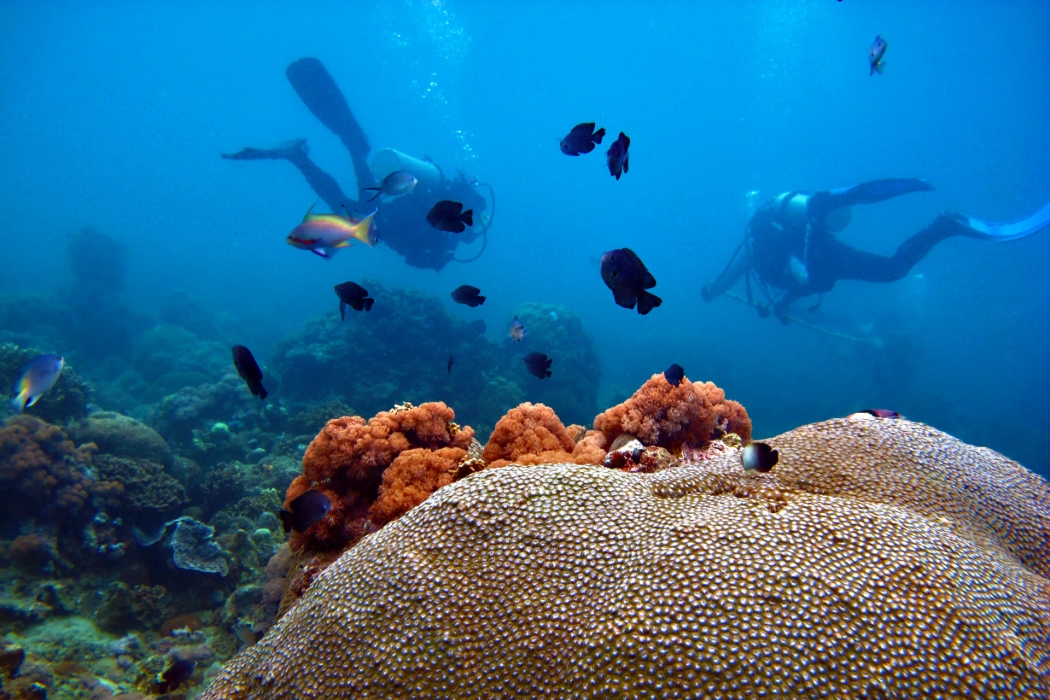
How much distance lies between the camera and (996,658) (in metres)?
1.54

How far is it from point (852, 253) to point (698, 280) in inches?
3495

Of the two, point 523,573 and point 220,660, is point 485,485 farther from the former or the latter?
point 220,660

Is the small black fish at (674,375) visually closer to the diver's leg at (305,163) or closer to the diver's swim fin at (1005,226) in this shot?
the diver's leg at (305,163)

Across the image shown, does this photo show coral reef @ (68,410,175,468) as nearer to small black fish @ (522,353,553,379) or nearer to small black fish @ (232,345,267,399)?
small black fish @ (232,345,267,399)

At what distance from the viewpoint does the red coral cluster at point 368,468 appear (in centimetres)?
321

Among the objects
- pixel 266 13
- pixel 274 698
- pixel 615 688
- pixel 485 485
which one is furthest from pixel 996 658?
pixel 266 13

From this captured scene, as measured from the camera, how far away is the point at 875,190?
16.1 m

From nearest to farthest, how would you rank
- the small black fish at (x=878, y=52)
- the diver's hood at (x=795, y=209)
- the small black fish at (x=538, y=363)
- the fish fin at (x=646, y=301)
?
the fish fin at (x=646, y=301) → the small black fish at (x=538, y=363) → the small black fish at (x=878, y=52) → the diver's hood at (x=795, y=209)

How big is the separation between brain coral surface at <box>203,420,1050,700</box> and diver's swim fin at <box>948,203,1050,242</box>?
2131cm

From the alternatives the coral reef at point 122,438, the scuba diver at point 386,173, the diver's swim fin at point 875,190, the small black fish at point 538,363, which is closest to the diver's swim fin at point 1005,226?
the diver's swim fin at point 875,190

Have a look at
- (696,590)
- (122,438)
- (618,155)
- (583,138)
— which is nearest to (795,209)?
(583,138)

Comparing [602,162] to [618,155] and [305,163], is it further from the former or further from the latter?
[618,155]

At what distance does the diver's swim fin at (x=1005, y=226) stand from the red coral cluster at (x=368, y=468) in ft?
74.8

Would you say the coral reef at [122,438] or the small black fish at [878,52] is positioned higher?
the small black fish at [878,52]
